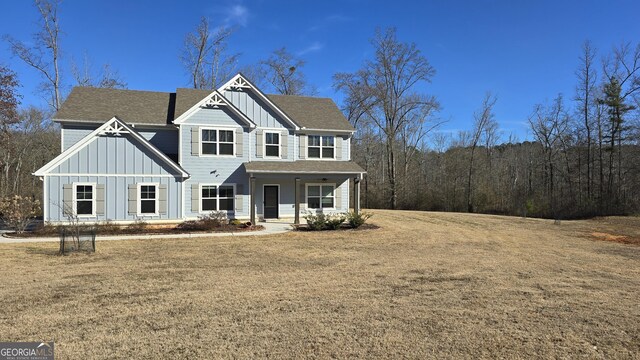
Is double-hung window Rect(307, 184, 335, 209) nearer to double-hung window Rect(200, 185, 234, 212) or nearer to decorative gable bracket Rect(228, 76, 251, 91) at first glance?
double-hung window Rect(200, 185, 234, 212)

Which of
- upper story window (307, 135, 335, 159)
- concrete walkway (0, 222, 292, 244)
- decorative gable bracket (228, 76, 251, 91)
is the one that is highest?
decorative gable bracket (228, 76, 251, 91)

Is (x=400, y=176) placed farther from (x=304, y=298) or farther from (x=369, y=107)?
(x=304, y=298)

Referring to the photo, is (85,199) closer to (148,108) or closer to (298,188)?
(148,108)

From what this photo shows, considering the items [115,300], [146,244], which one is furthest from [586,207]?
[115,300]

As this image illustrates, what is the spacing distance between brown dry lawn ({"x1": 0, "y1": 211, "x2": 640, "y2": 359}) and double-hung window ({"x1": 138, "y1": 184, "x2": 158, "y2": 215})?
5012 millimetres

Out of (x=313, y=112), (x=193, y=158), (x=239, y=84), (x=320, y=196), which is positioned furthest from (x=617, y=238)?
(x=193, y=158)

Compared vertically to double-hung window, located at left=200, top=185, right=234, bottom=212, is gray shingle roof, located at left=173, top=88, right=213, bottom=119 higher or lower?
higher

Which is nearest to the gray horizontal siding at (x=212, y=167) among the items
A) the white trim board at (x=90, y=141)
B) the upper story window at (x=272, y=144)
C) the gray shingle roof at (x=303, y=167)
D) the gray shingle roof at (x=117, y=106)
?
the gray shingle roof at (x=303, y=167)

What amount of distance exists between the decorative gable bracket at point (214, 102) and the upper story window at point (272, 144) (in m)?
2.79

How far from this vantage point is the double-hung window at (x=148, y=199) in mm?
17094

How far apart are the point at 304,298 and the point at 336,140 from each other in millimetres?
15751

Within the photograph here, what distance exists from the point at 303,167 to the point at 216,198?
478cm

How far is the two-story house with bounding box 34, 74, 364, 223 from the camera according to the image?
53.8ft

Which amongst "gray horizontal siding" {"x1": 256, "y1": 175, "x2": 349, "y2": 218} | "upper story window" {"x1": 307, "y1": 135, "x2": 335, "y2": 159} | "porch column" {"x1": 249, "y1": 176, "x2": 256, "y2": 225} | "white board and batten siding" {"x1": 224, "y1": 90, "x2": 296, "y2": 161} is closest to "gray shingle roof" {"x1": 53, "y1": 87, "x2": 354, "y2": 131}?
"upper story window" {"x1": 307, "y1": 135, "x2": 335, "y2": 159}
